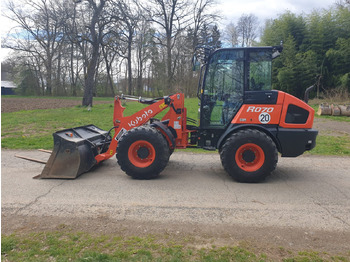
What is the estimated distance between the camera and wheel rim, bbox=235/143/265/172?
5219 millimetres

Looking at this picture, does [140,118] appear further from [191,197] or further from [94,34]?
[94,34]

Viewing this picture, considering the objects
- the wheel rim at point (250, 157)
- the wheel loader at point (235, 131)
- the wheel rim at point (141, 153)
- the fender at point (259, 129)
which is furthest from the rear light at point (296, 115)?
the wheel rim at point (141, 153)

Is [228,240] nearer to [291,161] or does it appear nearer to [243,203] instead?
[243,203]

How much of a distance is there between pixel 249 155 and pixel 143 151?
212cm

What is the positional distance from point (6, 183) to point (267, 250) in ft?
15.3

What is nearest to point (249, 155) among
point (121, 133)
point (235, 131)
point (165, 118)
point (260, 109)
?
point (235, 131)

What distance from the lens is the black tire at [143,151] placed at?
5.37 meters

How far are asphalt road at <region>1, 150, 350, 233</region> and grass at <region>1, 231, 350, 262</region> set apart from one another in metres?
0.55

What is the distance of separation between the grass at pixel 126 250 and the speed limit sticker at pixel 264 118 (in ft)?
9.44

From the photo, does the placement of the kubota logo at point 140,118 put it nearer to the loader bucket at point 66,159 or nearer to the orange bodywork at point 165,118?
the orange bodywork at point 165,118

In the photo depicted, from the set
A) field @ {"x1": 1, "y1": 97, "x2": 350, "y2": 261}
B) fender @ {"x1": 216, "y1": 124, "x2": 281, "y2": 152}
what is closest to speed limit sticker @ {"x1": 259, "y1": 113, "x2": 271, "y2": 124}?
fender @ {"x1": 216, "y1": 124, "x2": 281, "y2": 152}

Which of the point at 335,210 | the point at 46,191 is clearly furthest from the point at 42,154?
the point at 335,210

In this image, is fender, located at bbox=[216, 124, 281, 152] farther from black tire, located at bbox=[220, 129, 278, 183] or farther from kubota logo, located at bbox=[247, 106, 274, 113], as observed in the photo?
kubota logo, located at bbox=[247, 106, 274, 113]

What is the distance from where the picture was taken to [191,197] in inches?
177
